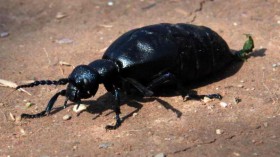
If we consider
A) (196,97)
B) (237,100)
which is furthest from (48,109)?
(237,100)

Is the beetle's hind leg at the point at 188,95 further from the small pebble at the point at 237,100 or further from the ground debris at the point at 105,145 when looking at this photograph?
the ground debris at the point at 105,145

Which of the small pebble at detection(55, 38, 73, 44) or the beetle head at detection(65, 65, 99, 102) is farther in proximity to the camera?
the small pebble at detection(55, 38, 73, 44)

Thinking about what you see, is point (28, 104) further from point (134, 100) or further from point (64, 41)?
point (64, 41)

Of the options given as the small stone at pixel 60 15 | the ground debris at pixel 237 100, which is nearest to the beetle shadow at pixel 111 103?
the ground debris at pixel 237 100

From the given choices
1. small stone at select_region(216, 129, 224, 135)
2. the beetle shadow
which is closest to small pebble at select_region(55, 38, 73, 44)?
the beetle shadow

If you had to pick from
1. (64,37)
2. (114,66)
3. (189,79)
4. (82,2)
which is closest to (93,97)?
(114,66)

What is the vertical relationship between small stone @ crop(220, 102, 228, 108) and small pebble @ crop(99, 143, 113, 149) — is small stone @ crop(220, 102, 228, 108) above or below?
above

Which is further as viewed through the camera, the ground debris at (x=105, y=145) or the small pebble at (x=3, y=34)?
the small pebble at (x=3, y=34)

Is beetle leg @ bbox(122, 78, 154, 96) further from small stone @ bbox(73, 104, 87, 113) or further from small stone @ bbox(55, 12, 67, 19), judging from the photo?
small stone @ bbox(55, 12, 67, 19)
